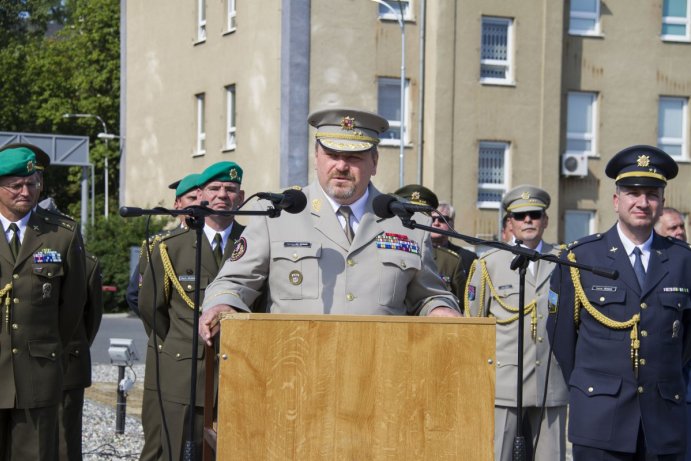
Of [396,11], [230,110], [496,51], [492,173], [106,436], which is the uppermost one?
[396,11]

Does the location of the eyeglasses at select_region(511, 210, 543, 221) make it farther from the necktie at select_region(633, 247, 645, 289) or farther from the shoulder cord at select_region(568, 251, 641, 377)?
the necktie at select_region(633, 247, 645, 289)

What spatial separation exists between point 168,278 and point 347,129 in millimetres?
3102

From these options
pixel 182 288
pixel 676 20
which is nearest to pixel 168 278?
pixel 182 288

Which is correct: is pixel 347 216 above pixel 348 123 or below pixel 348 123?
below

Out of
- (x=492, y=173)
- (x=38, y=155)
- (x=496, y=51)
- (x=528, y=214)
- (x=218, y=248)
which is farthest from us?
(x=492, y=173)

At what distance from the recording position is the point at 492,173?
36.6 meters

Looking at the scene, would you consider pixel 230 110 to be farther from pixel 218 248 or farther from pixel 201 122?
pixel 218 248

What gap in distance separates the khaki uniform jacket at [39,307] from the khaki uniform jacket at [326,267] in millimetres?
2114

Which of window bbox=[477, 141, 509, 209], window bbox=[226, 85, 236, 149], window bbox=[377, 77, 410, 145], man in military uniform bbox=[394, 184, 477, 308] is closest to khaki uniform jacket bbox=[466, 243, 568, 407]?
man in military uniform bbox=[394, 184, 477, 308]

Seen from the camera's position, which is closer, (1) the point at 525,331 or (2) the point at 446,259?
(1) the point at 525,331

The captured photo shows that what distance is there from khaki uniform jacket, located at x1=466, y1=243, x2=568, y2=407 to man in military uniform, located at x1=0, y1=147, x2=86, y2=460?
110 inches

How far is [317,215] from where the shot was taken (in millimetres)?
5941

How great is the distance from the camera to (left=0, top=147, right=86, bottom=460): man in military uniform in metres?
7.39

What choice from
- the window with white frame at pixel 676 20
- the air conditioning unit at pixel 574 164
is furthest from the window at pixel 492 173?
the window with white frame at pixel 676 20
